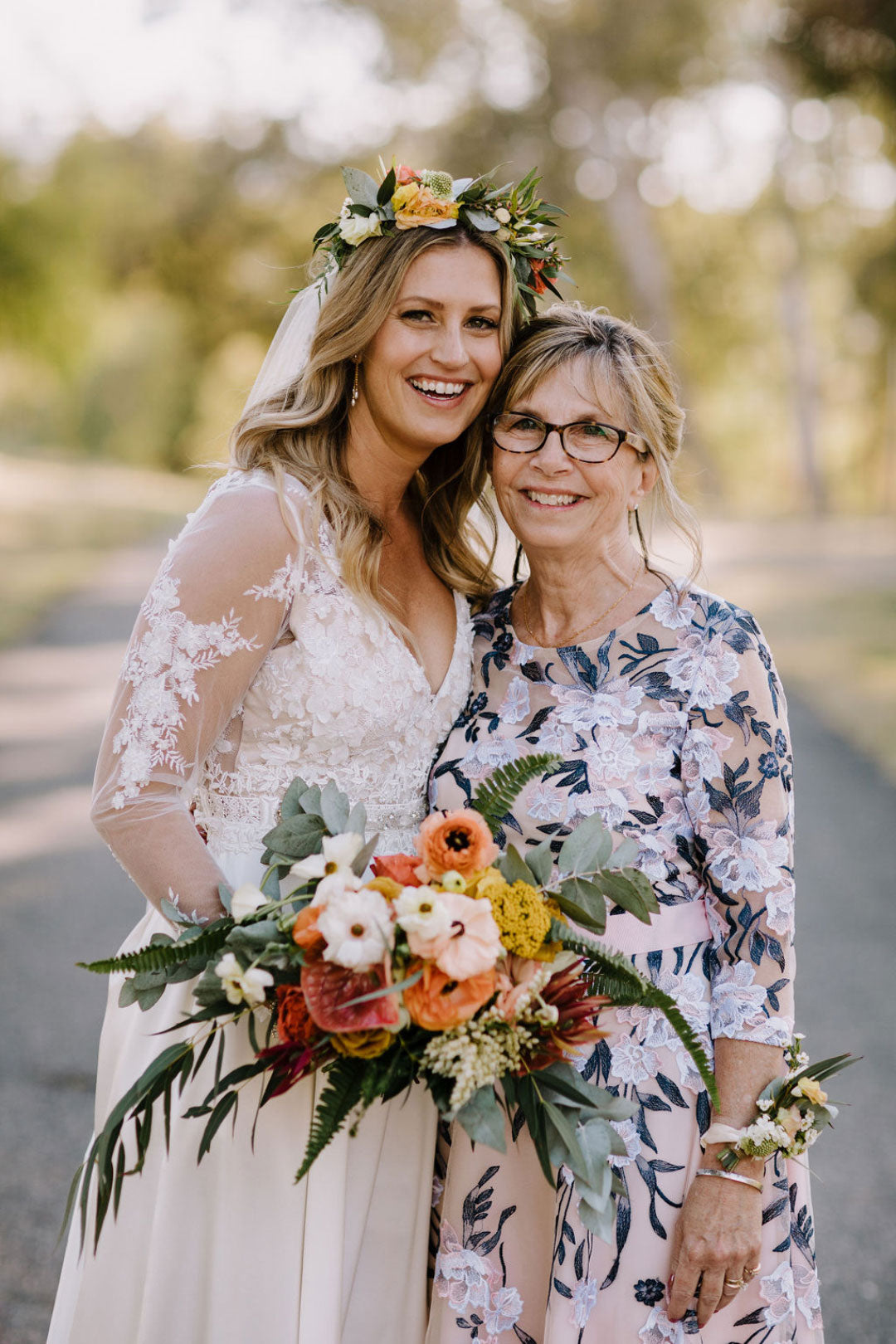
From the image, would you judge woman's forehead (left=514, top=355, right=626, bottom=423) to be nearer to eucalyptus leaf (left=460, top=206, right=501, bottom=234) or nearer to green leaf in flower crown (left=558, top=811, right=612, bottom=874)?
eucalyptus leaf (left=460, top=206, right=501, bottom=234)

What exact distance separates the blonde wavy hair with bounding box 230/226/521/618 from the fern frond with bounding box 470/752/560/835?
0.67 m

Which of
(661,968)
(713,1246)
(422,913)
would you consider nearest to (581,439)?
(661,968)

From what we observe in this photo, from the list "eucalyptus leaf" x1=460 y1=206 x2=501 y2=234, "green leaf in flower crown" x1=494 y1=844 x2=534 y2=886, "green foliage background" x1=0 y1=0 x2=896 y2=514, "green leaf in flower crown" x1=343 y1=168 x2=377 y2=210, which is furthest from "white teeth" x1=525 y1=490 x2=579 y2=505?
"green foliage background" x1=0 y1=0 x2=896 y2=514

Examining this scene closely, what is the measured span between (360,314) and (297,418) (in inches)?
10.3

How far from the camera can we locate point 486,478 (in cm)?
311

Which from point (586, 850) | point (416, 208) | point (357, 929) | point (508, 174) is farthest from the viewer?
point (508, 174)

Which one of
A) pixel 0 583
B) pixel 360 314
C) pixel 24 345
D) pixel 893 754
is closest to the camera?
pixel 360 314

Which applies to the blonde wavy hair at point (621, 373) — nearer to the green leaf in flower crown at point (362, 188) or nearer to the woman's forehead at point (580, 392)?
the woman's forehead at point (580, 392)

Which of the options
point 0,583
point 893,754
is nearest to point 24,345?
point 0,583

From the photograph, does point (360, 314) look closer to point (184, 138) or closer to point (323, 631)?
point (323, 631)

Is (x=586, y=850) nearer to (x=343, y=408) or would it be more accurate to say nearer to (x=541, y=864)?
(x=541, y=864)

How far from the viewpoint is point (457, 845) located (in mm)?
1915

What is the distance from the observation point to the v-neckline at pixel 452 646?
2.60 m

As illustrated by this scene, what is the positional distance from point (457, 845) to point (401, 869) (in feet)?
0.32
